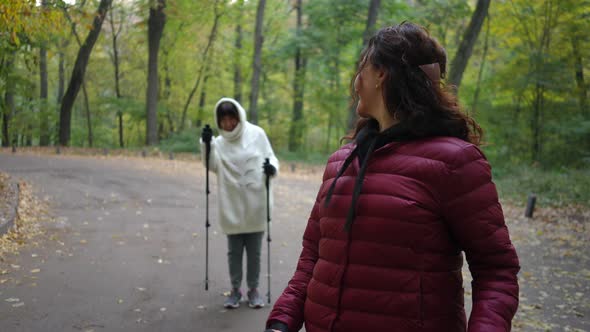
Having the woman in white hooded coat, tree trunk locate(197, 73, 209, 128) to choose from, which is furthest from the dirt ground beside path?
tree trunk locate(197, 73, 209, 128)

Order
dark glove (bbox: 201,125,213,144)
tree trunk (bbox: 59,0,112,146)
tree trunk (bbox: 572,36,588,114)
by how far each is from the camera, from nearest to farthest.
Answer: dark glove (bbox: 201,125,213,144), tree trunk (bbox: 572,36,588,114), tree trunk (bbox: 59,0,112,146)

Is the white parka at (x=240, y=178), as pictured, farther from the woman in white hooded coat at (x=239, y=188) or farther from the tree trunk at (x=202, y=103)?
the tree trunk at (x=202, y=103)

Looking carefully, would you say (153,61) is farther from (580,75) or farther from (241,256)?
(241,256)

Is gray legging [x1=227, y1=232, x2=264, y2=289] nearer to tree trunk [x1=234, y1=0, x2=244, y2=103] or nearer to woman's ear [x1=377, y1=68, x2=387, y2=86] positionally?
woman's ear [x1=377, y1=68, x2=387, y2=86]

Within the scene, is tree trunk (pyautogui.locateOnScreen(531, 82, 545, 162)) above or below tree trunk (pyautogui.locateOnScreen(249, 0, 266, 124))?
below

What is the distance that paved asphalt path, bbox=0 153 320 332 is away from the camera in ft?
16.3

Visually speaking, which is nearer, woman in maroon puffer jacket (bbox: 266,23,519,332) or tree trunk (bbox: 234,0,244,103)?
A: woman in maroon puffer jacket (bbox: 266,23,519,332)

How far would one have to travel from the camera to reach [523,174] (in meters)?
16.7

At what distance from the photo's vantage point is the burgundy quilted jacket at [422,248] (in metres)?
1.69

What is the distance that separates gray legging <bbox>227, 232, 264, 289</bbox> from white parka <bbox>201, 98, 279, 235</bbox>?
127 millimetres

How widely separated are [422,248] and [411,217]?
0.12 m

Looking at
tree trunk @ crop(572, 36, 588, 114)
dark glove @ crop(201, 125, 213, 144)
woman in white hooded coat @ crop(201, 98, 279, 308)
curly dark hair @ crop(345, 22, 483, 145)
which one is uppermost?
tree trunk @ crop(572, 36, 588, 114)

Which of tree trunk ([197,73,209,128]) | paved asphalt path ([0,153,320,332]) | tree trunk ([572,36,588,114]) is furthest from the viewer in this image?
tree trunk ([197,73,209,128])

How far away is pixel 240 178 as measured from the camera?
5461mm
